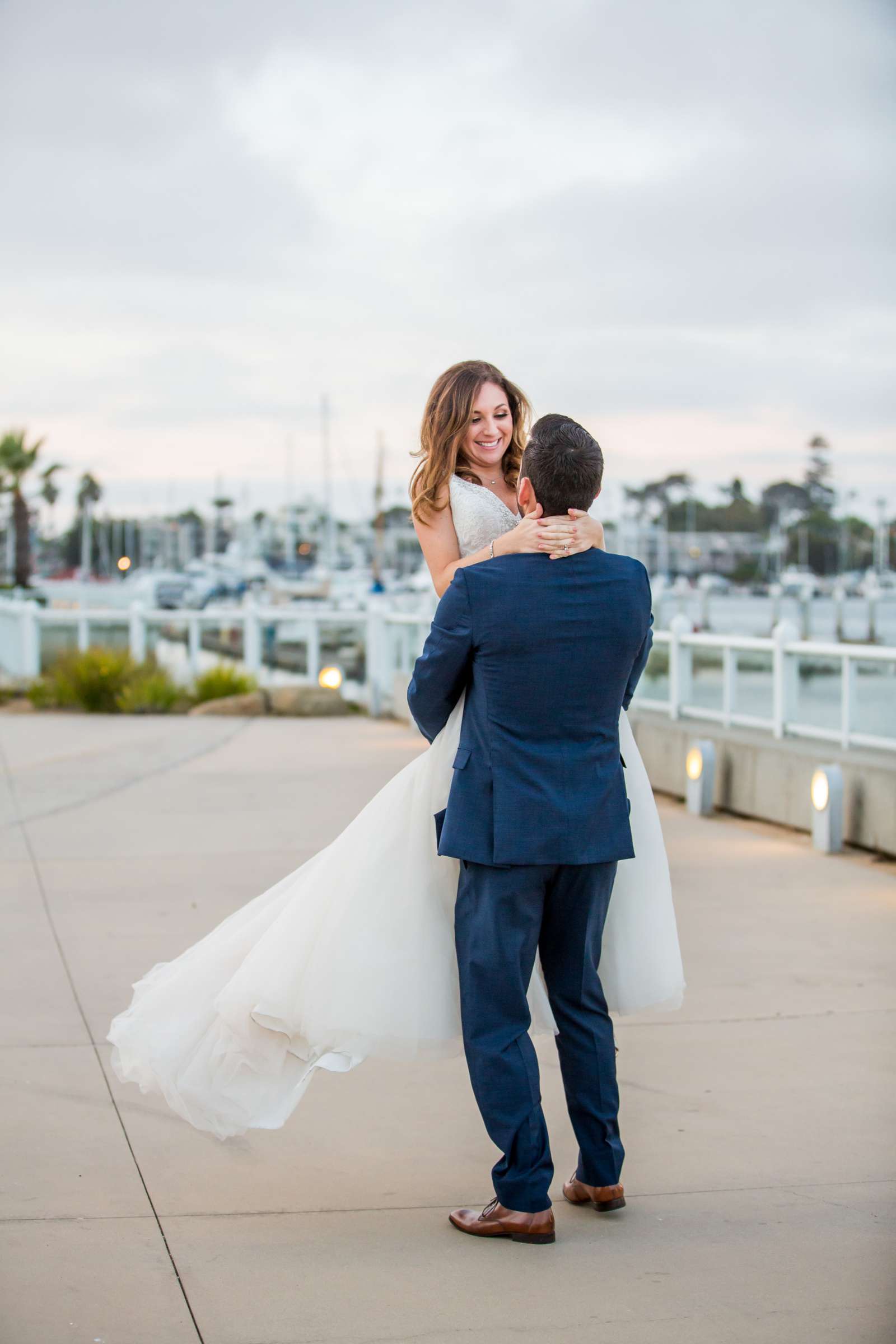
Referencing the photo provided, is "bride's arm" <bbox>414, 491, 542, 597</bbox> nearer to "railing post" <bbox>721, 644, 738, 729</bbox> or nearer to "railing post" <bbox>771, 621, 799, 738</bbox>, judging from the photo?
"railing post" <bbox>771, 621, 799, 738</bbox>

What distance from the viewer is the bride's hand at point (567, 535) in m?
3.23

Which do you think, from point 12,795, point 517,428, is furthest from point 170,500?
point 517,428

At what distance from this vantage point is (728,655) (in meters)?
11.0

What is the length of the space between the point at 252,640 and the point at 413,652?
12.7 feet

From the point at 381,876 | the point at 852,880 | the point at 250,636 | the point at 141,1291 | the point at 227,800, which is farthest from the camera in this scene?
the point at 250,636

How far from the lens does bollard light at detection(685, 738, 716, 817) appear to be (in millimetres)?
10078

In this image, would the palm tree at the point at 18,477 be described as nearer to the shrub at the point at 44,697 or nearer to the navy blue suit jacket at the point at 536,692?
the shrub at the point at 44,697

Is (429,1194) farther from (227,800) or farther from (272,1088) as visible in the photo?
(227,800)

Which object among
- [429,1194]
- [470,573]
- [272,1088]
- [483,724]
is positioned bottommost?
[429,1194]

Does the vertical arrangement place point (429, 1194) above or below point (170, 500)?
below

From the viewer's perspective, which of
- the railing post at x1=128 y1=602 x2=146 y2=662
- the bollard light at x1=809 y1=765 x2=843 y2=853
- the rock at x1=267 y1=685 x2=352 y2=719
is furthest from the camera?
the railing post at x1=128 y1=602 x2=146 y2=662

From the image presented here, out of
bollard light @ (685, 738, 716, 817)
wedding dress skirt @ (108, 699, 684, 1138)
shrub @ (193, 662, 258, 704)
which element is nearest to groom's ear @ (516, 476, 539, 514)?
wedding dress skirt @ (108, 699, 684, 1138)

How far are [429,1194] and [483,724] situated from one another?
133cm

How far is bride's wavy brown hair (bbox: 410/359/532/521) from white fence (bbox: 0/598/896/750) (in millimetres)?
5272
